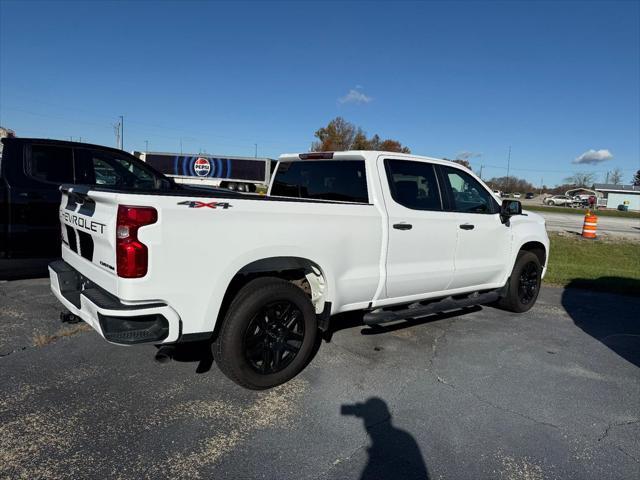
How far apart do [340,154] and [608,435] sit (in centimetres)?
318

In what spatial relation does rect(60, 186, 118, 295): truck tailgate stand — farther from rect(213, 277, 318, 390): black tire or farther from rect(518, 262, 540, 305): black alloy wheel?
rect(518, 262, 540, 305): black alloy wheel

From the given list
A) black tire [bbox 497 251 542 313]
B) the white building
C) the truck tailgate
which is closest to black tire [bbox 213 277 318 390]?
the truck tailgate

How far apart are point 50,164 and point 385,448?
545 centimetres

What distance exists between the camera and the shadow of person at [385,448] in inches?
105

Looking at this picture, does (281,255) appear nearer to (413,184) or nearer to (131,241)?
(131,241)

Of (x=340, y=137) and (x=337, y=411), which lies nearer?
(x=337, y=411)

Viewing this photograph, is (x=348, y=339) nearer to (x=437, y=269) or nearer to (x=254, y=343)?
(x=437, y=269)

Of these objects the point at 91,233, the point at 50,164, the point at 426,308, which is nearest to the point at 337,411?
the point at 426,308

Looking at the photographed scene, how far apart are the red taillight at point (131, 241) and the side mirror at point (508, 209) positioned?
4.27m

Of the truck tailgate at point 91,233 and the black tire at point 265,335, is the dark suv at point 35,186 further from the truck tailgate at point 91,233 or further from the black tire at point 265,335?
the black tire at point 265,335

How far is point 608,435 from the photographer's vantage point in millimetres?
3172

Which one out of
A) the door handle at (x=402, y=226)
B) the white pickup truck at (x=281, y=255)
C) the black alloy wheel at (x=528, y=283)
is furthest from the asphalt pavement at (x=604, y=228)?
the door handle at (x=402, y=226)

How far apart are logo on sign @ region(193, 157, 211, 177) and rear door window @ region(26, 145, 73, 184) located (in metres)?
29.1

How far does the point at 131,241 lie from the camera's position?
2.82 m
